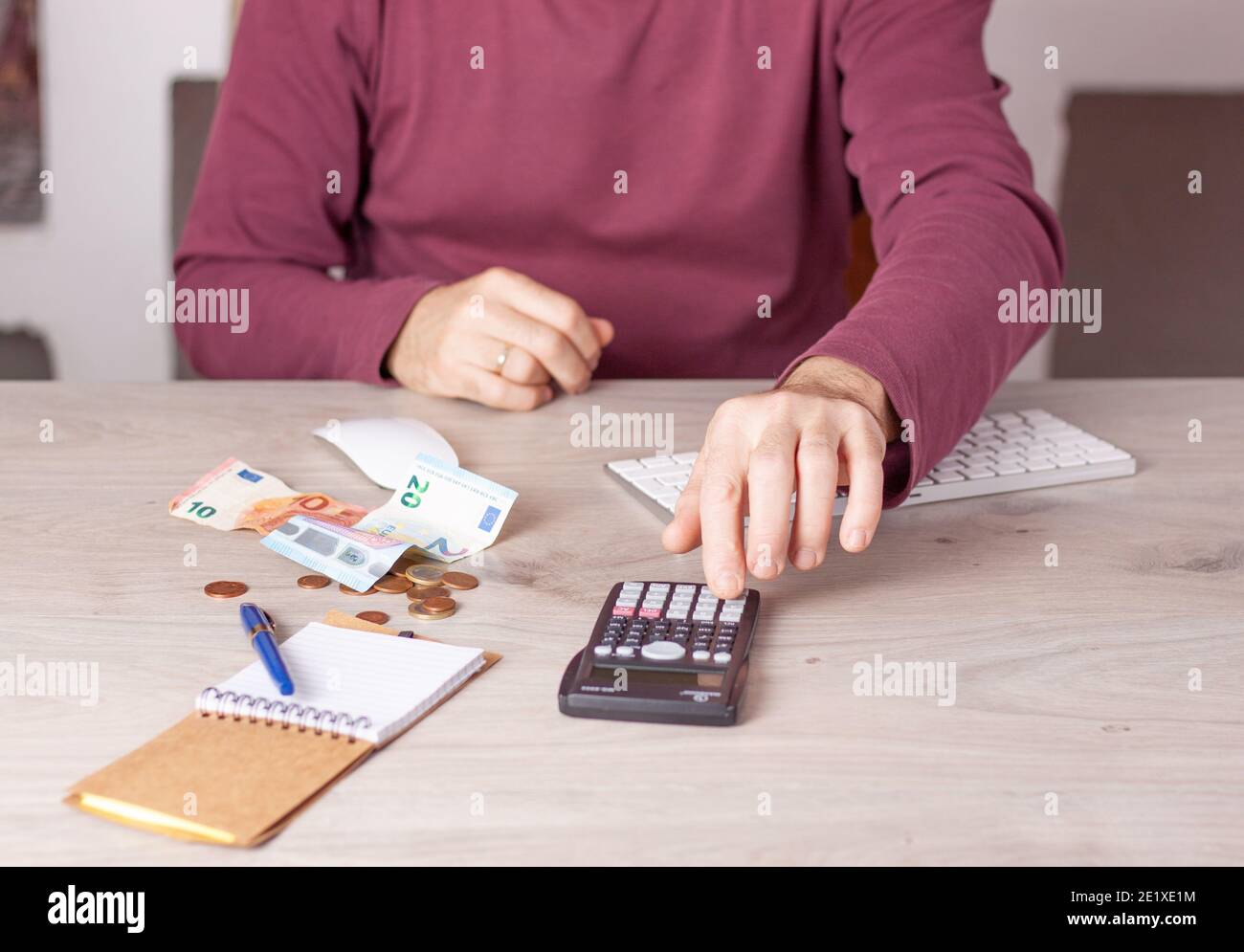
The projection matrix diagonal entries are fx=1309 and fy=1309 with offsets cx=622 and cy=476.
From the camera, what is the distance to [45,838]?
50 cm

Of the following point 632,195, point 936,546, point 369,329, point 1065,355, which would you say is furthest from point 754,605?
point 1065,355

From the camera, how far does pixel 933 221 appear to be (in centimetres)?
109

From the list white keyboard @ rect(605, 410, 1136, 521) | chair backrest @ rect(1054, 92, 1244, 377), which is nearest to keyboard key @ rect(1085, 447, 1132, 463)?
white keyboard @ rect(605, 410, 1136, 521)

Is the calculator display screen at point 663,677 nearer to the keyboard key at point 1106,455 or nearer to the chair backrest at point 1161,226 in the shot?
the keyboard key at point 1106,455

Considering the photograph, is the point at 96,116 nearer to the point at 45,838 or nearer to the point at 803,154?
the point at 803,154

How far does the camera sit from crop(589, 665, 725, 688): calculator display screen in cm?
60

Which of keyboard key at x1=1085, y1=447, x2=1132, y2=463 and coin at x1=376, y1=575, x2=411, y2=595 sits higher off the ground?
keyboard key at x1=1085, y1=447, x2=1132, y2=463

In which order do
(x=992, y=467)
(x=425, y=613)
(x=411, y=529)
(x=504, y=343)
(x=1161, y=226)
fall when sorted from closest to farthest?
(x=425, y=613) → (x=411, y=529) → (x=992, y=467) → (x=504, y=343) → (x=1161, y=226)

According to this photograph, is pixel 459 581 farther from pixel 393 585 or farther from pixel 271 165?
pixel 271 165

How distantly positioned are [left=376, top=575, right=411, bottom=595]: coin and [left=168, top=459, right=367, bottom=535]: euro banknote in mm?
84

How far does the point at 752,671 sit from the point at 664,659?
5cm

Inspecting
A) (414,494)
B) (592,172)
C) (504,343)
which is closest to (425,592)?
(414,494)

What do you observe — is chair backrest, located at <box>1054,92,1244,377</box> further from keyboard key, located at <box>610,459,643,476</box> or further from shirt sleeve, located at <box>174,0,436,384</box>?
keyboard key, located at <box>610,459,643,476</box>

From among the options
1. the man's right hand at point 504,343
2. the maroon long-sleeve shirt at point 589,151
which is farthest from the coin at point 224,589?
the maroon long-sleeve shirt at point 589,151
